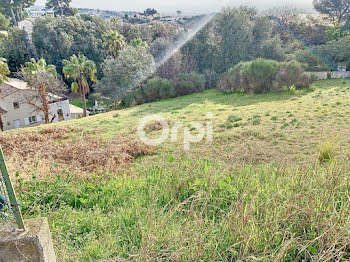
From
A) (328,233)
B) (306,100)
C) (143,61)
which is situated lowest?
(306,100)

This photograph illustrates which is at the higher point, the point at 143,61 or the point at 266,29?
the point at 266,29

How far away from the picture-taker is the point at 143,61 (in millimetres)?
20359

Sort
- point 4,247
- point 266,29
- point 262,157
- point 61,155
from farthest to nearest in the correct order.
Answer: point 266,29, point 61,155, point 262,157, point 4,247

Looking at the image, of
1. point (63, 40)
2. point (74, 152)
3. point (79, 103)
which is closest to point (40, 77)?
point (74, 152)

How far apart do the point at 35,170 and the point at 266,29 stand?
23331 millimetres

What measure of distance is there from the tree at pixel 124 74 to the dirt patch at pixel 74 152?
437 inches

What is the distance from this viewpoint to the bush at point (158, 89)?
19.7 m

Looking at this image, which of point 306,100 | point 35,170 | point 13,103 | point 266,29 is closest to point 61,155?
point 35,170

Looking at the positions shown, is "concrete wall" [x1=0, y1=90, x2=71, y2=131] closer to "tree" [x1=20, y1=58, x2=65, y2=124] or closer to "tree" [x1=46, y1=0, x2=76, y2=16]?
"tree" [x1=20, y1=58, x2=65, y2=124]

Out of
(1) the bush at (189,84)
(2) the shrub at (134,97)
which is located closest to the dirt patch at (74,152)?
(2) the shrub at (134,97)

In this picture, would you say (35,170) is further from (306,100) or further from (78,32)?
(78,32)

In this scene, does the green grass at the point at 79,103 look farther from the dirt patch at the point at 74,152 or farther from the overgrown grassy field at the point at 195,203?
the overgrown grassy field at the point at 195,203

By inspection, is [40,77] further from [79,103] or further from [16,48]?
[16,48]

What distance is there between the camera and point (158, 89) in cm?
1994
